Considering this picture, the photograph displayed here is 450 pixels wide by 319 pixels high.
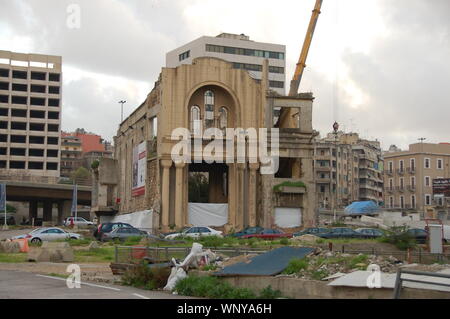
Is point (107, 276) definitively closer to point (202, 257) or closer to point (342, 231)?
point (202, 257)

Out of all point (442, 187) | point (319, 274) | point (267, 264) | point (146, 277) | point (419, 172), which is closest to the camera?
point (319, 274)

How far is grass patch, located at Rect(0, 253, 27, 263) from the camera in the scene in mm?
33125

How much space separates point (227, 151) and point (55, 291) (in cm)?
4373

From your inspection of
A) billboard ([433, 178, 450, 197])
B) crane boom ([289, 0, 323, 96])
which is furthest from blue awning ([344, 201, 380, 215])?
crane boom ([289, 0, 323, 96])

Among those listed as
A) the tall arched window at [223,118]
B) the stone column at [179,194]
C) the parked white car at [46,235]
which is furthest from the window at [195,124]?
the parked white car at [46,235]

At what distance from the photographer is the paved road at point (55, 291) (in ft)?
58.4

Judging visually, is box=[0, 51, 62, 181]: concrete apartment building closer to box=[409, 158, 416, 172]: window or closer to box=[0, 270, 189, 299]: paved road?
box=[409, 158, 416, 172]: window

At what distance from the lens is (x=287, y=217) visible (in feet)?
208

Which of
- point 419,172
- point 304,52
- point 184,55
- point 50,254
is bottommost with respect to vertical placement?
point 50,254

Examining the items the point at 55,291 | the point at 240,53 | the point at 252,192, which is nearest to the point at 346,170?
the point at 240,53

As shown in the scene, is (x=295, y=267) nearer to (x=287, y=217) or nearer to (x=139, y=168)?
(x=287, y=217)

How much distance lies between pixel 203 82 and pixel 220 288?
4432 centimetres

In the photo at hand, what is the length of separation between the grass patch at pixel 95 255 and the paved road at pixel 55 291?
11.2 m

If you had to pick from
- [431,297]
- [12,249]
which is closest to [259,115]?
[12,249]
